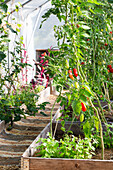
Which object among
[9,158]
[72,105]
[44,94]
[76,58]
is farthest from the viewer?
[44,94]

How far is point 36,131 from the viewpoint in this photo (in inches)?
122

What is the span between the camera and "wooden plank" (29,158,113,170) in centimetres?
159

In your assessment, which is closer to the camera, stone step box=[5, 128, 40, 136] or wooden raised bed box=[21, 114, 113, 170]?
wooden raised bed box=[21, 114, 113, 170]

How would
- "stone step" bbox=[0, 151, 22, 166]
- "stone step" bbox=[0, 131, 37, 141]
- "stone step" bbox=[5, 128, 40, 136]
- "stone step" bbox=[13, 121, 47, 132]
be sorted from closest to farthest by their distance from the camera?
"stone step" bbox=[0, 151, 22, 166]
"stone step" bbox=[0, 131, 37, 141]
"stone step" bbox=[5, 128, 40, 136]
"stone step" bbox=[13, 121, 47, 132]

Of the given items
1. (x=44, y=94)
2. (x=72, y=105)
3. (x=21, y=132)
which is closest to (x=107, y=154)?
(x=72, y=105)

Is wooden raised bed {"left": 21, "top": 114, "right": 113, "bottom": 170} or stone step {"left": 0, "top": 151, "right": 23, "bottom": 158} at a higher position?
wooden raised bed {"left": 21, "top": 114, "right": 113, "bottom": 170}

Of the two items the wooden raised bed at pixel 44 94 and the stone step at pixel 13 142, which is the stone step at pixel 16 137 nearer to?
the stone step at pixel 13 142

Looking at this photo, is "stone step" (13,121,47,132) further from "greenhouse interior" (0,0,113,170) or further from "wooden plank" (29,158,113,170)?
"wooden plank" (29,158,113,170)

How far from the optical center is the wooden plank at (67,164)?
1592mm

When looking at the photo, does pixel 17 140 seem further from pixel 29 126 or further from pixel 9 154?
pixel 29 126

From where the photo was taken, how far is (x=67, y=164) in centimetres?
162

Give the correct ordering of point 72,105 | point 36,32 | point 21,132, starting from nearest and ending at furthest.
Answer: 1. point 72,105
2. point 21,132
3. point 36,32

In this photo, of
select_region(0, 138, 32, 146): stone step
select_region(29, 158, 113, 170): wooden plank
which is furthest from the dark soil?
select_region(0, 138, 32, 146): stone step

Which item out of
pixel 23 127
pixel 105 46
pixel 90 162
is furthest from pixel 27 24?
pixel 90 162
